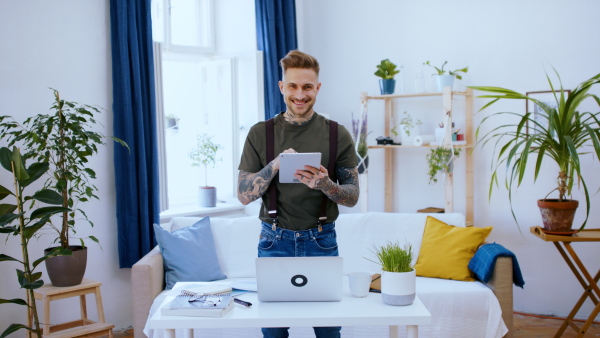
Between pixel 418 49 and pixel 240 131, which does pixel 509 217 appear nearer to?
pixel 418 49

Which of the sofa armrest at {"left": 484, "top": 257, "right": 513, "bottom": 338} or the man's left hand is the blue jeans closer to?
the man's left hand

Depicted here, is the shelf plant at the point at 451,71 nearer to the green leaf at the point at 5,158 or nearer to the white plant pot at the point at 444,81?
the white plant pot at the point at 444,81

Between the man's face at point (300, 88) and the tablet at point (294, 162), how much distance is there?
27 cm

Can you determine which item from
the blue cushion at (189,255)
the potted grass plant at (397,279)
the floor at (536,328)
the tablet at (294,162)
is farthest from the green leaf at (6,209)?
the potted grass plant at (397,279)

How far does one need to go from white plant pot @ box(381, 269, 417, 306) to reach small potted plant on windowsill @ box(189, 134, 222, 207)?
2.93 meters

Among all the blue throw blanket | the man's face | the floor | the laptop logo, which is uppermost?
the man's face

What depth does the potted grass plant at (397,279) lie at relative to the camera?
6.61ft

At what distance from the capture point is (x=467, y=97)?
4500mm

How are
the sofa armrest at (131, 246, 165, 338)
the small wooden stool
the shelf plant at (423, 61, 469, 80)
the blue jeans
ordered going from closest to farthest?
the blue jeans < the small wooden stool < the sofa armrest at (131, 246, 165, 338) < the shelf plant at (423, 61, 469, 80)

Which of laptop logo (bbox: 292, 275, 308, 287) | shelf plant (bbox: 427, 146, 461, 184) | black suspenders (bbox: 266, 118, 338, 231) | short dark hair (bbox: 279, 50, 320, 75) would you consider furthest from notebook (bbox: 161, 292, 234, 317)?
shelf plant (bbox: 427, 146, 461, 184)

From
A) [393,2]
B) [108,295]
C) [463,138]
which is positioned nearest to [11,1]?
[108,295]

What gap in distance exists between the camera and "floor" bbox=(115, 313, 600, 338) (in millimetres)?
3900

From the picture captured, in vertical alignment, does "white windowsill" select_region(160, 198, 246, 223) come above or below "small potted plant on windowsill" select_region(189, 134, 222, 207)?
below

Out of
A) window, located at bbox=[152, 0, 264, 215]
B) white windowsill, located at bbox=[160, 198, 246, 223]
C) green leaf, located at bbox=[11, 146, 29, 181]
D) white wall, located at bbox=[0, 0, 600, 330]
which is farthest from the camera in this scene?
window, located at bbox=[152, 0, 264, 215]
